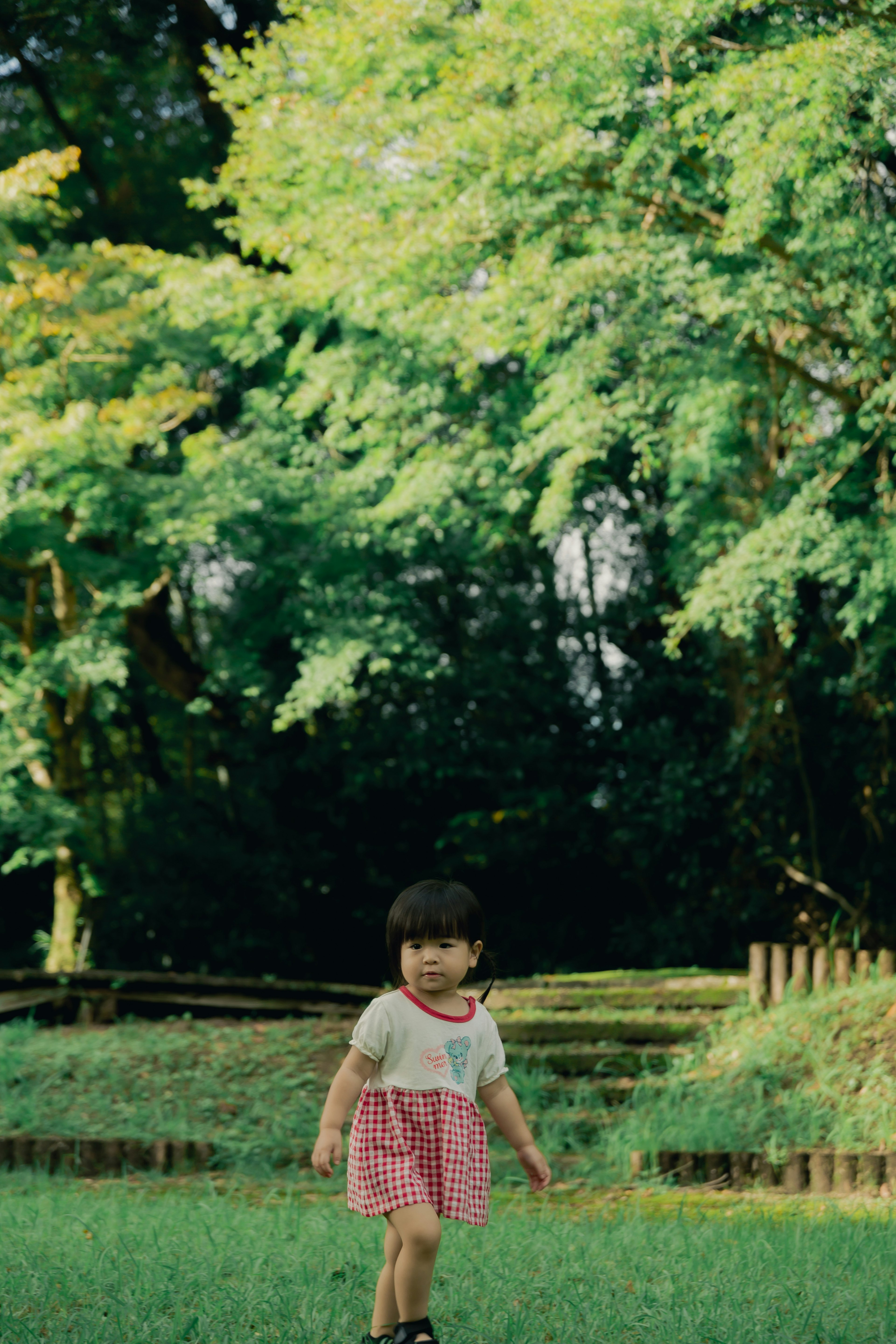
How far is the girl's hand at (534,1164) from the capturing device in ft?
10.8

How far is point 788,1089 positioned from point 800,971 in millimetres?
1606

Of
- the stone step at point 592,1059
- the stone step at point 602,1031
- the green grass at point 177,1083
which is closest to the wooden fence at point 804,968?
the stone step at point 602,1031

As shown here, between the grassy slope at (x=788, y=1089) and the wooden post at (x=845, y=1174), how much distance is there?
1.71ft

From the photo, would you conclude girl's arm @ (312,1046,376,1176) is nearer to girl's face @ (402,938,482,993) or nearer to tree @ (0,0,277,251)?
girl's face @ (402,938,482,993)

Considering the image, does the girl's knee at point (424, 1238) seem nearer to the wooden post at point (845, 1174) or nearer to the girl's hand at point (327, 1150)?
the girl's hand at point (327, 1150)

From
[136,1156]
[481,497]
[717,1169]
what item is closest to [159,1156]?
[136,1156]

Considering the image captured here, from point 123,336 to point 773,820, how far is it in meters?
8.79

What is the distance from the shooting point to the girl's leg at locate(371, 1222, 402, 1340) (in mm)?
3123

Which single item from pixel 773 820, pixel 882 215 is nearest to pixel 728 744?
pixel 773 820

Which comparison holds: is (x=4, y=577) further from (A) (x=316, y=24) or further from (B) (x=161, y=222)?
(A) (x=316, y=24)

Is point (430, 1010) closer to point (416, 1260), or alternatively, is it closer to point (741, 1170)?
point (416, 1260)

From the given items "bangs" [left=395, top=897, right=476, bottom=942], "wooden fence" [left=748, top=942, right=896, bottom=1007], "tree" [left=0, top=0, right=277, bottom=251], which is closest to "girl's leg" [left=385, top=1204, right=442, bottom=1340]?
"bangs" [left=395, top=897, right=476, bottom=942]

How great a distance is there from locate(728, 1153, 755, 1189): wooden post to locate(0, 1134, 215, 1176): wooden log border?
298cm

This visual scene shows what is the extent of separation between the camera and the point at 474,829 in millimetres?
15781
